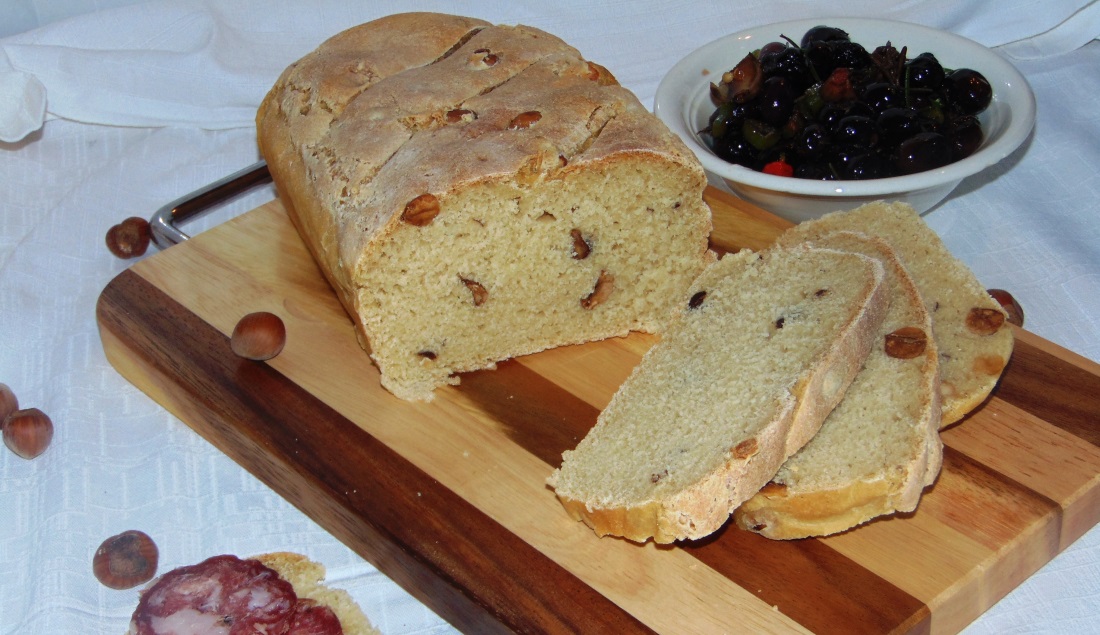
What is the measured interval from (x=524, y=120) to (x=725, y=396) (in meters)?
0.99

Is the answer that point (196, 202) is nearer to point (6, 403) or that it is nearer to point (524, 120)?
point (6, 403)

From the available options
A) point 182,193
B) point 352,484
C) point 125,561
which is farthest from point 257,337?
point 182,193

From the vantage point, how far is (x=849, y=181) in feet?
11.9

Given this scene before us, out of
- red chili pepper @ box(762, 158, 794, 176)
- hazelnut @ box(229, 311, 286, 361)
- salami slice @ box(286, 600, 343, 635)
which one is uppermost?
red chili pepper @ box(762, 158, 794, 176)

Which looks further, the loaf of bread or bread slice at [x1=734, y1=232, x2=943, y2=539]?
the loaf of bread

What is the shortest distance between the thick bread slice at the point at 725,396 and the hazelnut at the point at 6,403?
5.82ft

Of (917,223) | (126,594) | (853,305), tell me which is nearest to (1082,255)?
(917,223)

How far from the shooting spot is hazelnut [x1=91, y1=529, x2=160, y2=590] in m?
3.03

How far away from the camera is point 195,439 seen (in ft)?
11.4

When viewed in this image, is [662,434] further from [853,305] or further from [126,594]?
[126,594]

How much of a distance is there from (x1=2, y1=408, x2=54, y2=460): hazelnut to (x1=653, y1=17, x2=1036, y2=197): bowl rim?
2.22m

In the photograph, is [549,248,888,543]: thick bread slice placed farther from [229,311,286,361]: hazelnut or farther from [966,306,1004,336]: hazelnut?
[229,311,286,361]: hazelnut

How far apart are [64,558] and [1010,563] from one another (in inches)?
97.8

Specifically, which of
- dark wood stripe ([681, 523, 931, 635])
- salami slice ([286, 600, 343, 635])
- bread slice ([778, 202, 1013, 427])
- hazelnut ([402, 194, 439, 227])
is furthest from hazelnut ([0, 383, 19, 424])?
bread slice ([778, 202, 1013, 427])
